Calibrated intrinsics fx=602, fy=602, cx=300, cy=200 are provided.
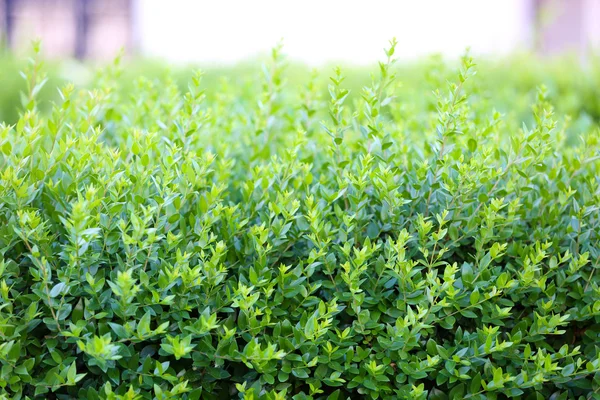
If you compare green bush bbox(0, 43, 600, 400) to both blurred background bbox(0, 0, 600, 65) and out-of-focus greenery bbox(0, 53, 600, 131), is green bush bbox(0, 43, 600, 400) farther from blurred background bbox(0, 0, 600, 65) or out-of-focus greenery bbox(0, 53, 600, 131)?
blurred background bbox(0, 0, 600, 65)

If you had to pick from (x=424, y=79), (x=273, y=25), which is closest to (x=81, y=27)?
(x=273, y=25)

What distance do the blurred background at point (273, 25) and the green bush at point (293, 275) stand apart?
30.0ft

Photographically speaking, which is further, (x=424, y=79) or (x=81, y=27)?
(x=81, y=27)

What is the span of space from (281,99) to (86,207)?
5.43 ft

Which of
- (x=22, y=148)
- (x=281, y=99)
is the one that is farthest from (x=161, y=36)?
(x=22, y=148)

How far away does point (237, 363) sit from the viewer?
70.3 inches

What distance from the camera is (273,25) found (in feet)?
37.5

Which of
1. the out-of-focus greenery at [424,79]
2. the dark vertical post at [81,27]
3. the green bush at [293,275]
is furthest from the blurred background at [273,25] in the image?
the green bush at [293,275]

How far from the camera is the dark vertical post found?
40.5 feet

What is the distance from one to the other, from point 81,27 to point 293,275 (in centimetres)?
1221

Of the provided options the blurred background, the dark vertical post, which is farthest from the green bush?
the dark vertical post

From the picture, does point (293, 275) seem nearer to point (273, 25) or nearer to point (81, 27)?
point (273, 25)

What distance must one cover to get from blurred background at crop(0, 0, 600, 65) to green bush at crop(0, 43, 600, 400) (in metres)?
9.14

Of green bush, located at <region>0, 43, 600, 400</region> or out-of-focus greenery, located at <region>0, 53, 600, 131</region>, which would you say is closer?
green bush, located at <region>0, 43, 600, 400</region>
